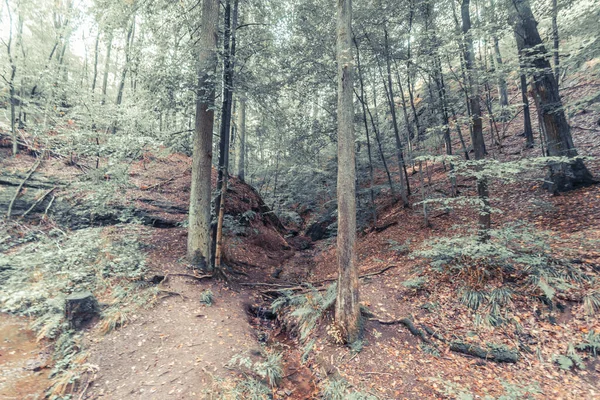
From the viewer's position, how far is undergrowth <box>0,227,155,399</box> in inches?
189

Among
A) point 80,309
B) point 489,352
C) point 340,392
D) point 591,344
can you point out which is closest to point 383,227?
point 489,352

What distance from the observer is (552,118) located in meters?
8.17

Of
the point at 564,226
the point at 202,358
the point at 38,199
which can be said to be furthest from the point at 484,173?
the point at 38,199

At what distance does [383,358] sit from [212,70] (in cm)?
784

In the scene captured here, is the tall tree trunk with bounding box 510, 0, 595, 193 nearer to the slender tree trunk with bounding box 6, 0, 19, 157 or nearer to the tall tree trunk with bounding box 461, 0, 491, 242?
the tall tree trunk with bounding box 461, 0, 491, 242

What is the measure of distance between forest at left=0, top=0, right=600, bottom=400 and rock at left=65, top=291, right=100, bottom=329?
42mm

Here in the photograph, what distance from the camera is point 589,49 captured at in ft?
21.9

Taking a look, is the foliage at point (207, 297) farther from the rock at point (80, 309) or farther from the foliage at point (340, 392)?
the foliage at point (340, 392)

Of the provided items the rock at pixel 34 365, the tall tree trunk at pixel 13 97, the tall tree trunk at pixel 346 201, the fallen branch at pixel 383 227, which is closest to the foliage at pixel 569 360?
the tall tree trunk at pixel 346 201

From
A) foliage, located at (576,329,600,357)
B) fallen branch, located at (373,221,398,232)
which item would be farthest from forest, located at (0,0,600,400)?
fallen branch, located at (373,221,398,232)

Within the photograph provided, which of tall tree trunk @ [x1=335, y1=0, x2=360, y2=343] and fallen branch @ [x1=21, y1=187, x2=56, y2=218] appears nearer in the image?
tall tree trunk @ [x1=335, y1=0, x2=360, y2=343]

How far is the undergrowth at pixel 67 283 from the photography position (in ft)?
15.7

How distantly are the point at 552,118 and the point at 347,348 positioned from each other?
31.2 feet

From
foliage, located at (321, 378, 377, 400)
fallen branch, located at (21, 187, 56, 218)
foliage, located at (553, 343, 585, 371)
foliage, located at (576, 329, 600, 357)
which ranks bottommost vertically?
foliage, located at (321, 378, 377, 400)
